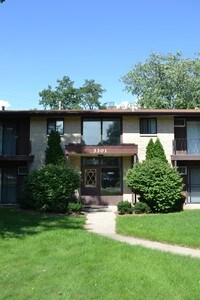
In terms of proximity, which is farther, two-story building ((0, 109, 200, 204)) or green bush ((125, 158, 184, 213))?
two-story building ((0, 109, 200, 204))

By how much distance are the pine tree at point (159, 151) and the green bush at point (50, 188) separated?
211 inches

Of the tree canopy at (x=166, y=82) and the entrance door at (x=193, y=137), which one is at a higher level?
the tree canopy at (x=166, y=82)

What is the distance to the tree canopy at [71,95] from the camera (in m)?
54.5

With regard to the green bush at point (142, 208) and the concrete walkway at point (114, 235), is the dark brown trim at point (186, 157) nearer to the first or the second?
the green bush at point (142, 208)

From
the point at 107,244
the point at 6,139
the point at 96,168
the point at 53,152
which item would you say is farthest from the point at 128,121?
the point at 107,244

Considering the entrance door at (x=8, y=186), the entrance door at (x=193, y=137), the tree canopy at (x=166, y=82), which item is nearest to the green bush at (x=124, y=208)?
the entrance door at (x=193, y=137)

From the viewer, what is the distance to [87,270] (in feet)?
24.1

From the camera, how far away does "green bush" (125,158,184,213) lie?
17.9 metres

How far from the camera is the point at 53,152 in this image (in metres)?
20.9

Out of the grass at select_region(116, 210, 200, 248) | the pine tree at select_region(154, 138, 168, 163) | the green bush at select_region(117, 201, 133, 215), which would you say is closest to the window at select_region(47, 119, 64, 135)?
the pine tree at select_region(154, 138, 168, 163)

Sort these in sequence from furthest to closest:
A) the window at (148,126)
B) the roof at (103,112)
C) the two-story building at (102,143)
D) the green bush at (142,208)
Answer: the window at (148,126)
the two-story building at (102,143)
the roof at (103,112)
the green bush at (142,208)

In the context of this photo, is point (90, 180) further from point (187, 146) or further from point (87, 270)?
point (87, 270)

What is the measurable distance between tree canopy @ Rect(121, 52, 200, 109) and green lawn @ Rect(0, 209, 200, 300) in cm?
3388

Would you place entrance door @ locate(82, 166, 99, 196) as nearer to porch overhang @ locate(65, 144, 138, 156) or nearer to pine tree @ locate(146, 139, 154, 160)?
porch overhang @ locate(65, 144, 138, 156)
